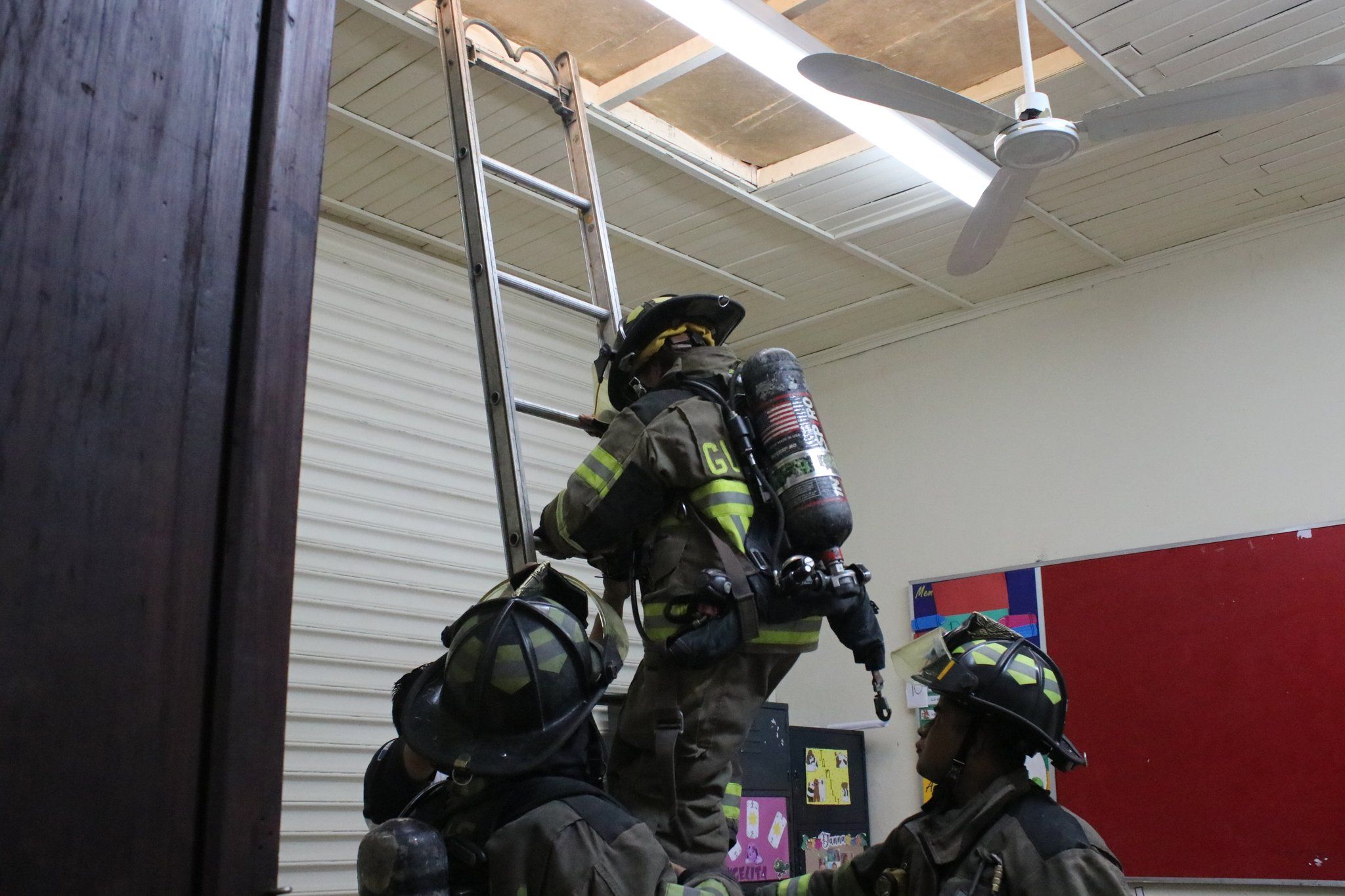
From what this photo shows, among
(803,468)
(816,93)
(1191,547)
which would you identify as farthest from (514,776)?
(1191,547)

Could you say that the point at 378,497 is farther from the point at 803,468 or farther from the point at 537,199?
the point at 803,468

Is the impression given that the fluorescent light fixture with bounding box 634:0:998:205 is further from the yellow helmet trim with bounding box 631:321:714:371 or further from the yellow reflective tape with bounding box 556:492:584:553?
the yellow reflective tape with bounding box 556:492:584:553

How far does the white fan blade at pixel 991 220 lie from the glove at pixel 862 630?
212 cm

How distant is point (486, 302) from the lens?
10.6 ft

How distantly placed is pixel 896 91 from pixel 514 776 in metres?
2.72

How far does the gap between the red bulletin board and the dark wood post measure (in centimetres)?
585

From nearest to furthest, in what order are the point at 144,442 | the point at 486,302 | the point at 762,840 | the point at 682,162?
the point at 144,442 < the point at 486,302 < the point at 682,162 < the point at 762,840

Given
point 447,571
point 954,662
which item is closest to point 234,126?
point 954,662

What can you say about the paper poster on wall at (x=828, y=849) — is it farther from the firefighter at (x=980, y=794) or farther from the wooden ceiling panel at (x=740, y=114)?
the wooden ceiling panel at (x=740, y=114)

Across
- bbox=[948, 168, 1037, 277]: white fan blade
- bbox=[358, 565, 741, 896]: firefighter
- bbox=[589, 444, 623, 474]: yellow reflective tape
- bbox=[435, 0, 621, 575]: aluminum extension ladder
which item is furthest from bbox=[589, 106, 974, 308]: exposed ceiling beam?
bbox=[358, 565, 741, 896]: firefighter

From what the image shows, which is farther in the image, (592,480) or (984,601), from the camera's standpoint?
(984,601)

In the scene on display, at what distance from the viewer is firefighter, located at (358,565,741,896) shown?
2010 millimetres

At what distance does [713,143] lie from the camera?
5.90 m

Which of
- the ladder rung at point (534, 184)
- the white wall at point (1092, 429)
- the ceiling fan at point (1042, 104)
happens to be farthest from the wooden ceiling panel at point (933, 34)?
the white wall at point (1092, 429)
